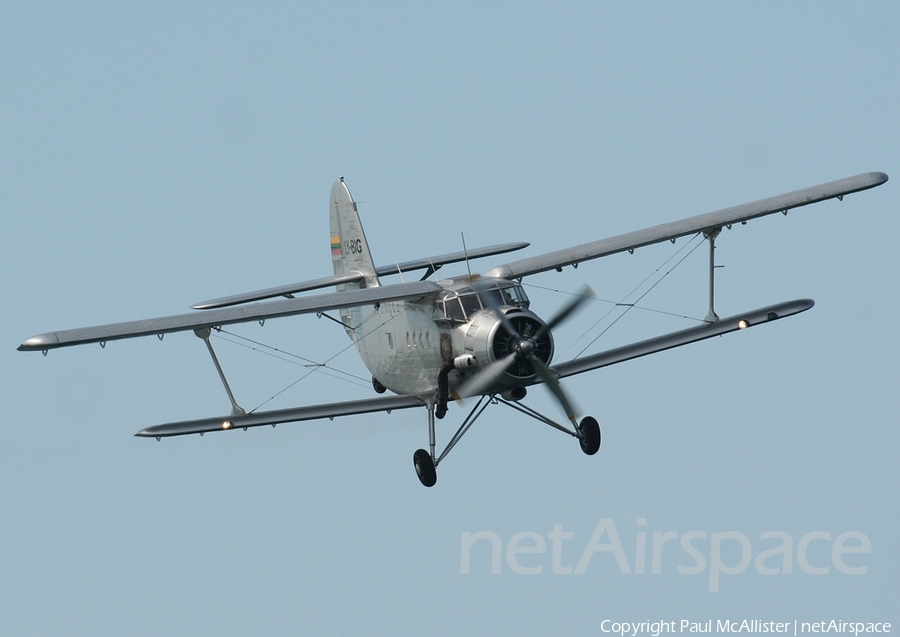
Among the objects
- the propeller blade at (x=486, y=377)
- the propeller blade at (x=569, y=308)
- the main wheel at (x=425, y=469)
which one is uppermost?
the propeller blade at (x=569, y=308)

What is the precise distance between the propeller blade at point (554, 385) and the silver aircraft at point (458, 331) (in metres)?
0.02

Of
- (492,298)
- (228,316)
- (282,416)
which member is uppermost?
(228,316)

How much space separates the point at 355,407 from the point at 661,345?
5.61 metres

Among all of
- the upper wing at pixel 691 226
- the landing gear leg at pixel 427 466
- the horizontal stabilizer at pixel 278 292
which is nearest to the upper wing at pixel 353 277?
the horizontal stabilizer at pixel 278 292

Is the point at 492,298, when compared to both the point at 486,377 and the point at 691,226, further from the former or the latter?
the point at 691,226

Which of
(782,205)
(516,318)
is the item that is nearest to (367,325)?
(516,318)

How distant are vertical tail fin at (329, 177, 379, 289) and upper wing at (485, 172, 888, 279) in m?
4.65

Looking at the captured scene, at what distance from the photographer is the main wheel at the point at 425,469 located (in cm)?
3288

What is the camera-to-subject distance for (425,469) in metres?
32.9

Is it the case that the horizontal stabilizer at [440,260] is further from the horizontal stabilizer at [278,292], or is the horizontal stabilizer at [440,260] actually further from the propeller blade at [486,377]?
the propeller blade at [486,377]

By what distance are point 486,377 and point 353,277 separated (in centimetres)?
690

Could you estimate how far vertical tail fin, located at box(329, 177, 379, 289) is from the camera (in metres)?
37.7

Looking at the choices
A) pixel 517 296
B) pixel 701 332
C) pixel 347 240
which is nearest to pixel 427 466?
pixel 517 296

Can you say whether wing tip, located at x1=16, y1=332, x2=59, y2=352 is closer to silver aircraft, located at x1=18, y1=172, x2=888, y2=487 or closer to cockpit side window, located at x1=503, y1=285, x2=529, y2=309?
silver aircraft, located at x1=18, y1=172, x2=888, y2=487
